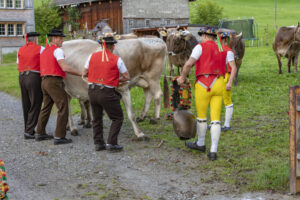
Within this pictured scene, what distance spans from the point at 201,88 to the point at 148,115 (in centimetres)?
362

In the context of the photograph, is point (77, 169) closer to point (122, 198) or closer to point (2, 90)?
point (122, 198)

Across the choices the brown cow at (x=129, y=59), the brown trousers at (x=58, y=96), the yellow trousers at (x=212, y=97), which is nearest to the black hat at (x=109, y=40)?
the brown cow at (x=129, y=59)

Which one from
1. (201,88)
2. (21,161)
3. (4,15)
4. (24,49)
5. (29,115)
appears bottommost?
(21,161)

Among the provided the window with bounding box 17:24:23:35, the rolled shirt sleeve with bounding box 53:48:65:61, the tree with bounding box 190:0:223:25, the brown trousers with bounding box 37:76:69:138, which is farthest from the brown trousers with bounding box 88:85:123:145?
the tree with bounding box 190:0:223:25

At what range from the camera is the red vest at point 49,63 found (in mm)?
7410

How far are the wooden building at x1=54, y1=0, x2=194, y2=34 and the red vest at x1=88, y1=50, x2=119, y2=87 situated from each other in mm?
32869

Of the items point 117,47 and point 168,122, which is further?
point 168,122

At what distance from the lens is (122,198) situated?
16.1 ft

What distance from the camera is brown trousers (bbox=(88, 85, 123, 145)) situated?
21.7ft

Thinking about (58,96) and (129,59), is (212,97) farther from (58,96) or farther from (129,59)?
(58,96)

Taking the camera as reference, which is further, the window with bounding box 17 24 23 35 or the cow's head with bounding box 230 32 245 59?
the window with bounding box 17 24 23 35

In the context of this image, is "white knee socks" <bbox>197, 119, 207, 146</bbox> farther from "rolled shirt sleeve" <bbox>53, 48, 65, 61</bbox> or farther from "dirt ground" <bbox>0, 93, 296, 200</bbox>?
"rolled shirt sleeve" <bbox>53, 48, 65, 61</bbox>

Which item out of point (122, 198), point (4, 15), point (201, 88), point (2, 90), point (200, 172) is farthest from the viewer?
point (4, 15)

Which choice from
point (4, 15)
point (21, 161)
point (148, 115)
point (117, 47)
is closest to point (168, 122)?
point (148, 115)
